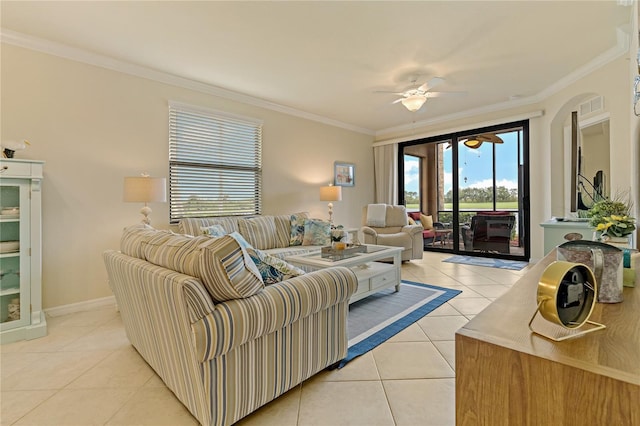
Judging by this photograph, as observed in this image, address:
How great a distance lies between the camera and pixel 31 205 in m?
2.43

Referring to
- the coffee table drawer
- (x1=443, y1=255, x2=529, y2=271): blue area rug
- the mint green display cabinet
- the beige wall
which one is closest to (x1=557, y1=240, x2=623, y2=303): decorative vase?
the coffee table drawer

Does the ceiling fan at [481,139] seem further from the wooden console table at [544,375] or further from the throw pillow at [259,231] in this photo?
the wooden console table at [544,375]

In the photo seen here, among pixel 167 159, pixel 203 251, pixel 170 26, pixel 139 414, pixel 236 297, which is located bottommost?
pixel 139 414

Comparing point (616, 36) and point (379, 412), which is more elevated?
point (616, 36)

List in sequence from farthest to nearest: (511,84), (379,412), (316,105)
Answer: (316,105) → (511,84) → (379,412)

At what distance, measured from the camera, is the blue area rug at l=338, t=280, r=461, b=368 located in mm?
2245

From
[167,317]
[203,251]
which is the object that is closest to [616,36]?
[203,251]

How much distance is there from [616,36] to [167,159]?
4.81 m

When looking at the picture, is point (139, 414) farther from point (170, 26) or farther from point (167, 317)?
point (170, 26)

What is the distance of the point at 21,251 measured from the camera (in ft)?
7.88

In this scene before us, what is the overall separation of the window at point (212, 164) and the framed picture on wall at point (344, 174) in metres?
1.72

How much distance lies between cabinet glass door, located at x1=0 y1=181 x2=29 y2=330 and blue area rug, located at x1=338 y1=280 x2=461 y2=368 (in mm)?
2565

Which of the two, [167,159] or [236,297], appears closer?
[236,297]

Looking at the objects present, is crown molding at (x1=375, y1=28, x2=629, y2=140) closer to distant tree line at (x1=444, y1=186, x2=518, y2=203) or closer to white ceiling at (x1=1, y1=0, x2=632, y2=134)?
white ceiling at (x1=1, y1=0, x2=632, y2=134)
